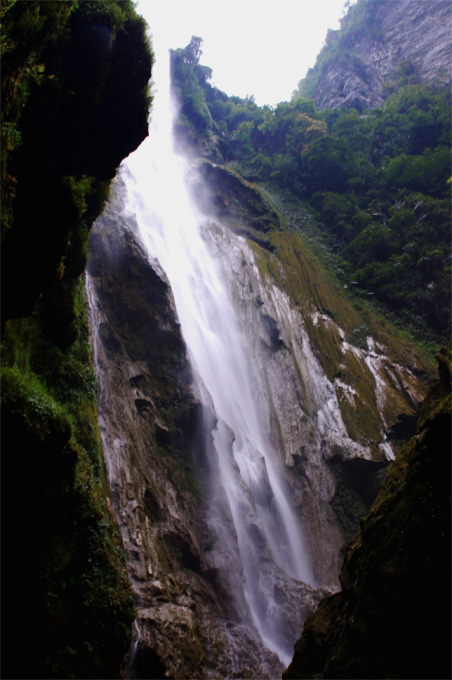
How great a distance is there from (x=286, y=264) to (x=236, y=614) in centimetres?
2102

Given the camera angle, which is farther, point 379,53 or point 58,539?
point 379,53

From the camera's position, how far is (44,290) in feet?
18.9

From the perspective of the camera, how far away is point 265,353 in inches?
822

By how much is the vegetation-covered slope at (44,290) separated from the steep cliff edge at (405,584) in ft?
11.0

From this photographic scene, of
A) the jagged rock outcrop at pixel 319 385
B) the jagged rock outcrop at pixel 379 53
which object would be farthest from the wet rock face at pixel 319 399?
the jagged rock outcrop at pixel 379 53

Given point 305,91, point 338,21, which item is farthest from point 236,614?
point 338,21

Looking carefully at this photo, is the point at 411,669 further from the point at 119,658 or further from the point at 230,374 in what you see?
the point at 230,374

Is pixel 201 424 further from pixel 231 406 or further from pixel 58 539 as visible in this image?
pixel 58 539

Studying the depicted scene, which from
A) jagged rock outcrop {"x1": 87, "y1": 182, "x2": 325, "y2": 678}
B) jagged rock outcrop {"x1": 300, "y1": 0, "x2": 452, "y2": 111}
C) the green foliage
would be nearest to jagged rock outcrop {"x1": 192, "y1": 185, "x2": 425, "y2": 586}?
jagged rock outcrop {"x1": 87, "y1": 182, "x2": 325, "y2": 678}

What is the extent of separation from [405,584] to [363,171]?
116 ft

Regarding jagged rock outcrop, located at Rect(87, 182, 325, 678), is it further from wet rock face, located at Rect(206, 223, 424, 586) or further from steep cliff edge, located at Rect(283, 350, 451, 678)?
wet rock face, located at Rect(206, 223, 424, 586)

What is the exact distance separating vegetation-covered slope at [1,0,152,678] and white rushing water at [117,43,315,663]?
2.54m

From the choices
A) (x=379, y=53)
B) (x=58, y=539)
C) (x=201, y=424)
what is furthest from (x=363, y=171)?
(x=58, y=539)

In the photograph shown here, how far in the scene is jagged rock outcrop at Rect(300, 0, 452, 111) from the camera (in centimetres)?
4600
